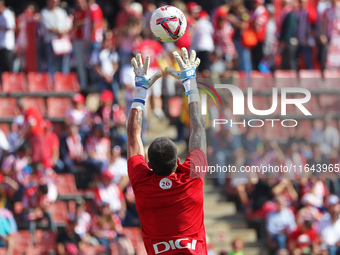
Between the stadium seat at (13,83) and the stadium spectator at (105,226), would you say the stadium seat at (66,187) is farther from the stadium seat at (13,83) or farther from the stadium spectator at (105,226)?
the stadium seat at (13,83)

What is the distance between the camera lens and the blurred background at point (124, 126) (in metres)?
11.9

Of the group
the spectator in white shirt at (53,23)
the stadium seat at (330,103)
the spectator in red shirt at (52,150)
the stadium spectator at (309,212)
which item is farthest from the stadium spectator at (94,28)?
the stadium spectator at (309,212)

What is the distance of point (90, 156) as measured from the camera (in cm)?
1288

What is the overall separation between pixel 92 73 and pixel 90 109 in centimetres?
129

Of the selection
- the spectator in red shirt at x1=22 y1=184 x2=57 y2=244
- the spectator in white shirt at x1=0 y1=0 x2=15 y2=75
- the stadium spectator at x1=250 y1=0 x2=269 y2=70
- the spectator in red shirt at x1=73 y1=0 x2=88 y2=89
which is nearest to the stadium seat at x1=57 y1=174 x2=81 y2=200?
→ the spectator in red shirt at x1=22 y1=184 x2=57 y2=244

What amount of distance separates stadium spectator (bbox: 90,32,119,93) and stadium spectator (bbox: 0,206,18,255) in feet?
10.8

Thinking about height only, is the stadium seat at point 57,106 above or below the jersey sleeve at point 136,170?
below

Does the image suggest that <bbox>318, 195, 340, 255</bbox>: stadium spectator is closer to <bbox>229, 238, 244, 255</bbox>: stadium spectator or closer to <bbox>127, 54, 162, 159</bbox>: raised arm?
<bbox>229, 238, 244, 255</bbox>: stadium spectator

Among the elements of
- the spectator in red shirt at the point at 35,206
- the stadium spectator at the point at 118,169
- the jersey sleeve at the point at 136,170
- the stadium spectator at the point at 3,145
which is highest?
the jersey sleeve at the point at 136,170

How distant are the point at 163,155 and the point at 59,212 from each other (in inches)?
304

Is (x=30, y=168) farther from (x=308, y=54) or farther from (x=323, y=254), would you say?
(x=308, y=54)

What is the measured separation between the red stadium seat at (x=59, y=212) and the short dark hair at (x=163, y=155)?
24.5ft

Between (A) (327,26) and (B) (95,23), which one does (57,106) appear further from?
(A) (327,26)

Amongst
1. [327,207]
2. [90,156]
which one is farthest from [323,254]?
[90,156]
